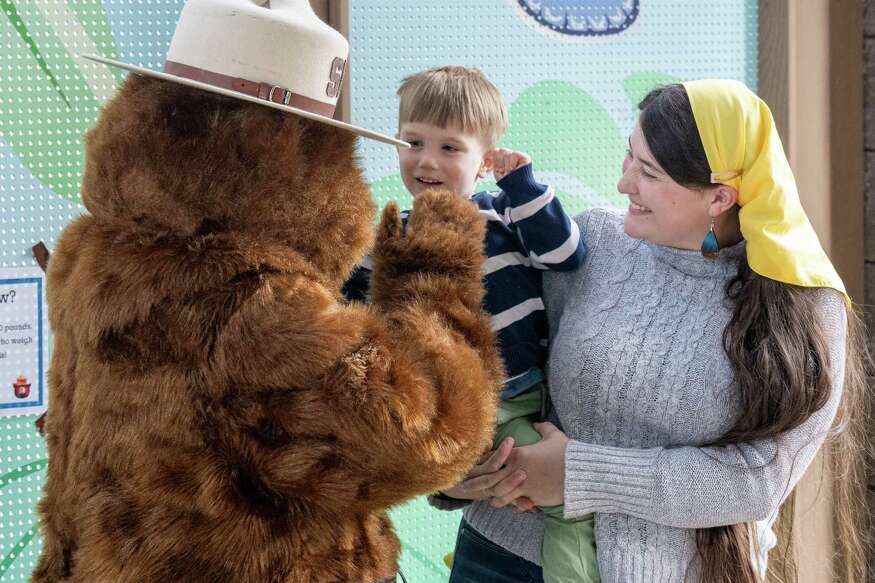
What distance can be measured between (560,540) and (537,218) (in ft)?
2.12

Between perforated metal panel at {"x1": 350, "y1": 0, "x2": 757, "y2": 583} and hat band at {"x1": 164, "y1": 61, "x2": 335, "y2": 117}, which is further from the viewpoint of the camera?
perforated metal panel at {"x1": 350, "y1": 0, "x2": 757, "y2": 583}

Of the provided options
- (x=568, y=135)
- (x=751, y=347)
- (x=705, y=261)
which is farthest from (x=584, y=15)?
(x=751, y=347)

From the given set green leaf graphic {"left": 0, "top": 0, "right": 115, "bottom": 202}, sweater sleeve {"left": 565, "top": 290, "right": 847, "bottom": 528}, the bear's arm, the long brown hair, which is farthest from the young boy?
green leaf graphic {"left": 0, "top": 0, "right": 115, "bottom": 202}

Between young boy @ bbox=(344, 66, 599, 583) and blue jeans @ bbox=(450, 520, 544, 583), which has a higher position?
young boy @ bbox=(344, 66, 599, 583)

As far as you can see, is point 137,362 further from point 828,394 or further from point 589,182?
point 589,182

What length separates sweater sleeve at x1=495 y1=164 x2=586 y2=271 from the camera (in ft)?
6.70

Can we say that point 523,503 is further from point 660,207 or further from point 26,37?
point 26,37

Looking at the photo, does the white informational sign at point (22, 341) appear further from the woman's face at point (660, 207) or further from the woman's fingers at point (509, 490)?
the woman's face at point (660, 207)

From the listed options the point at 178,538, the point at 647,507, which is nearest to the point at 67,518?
the point at 178,538

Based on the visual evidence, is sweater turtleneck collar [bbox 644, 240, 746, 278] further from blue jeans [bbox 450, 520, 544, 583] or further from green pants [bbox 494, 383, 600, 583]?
blue jeans [bbox 450, 520, 544, 583]

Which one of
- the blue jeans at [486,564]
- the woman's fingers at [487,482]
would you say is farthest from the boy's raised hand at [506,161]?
the blue jeans at [486,564]

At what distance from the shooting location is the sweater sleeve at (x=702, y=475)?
1.89 m

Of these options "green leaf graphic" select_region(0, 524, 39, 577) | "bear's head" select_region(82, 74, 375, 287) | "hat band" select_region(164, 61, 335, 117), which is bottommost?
"green leaf graphic" select_region(0, 524, 39, 577)

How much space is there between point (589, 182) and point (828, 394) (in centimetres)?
139
